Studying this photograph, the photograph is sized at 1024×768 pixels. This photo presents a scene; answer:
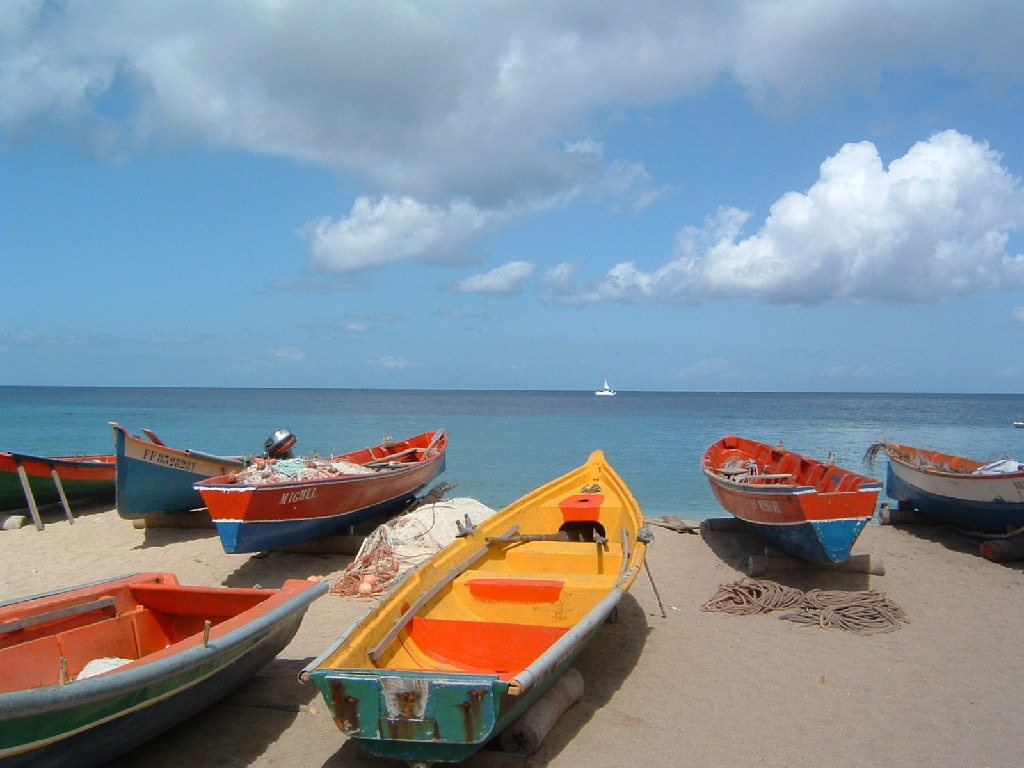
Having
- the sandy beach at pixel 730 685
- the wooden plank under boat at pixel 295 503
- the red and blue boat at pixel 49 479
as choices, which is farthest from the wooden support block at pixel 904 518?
the red and blue boat at pixel 49 479

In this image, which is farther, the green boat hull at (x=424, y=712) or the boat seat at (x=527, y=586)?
the boat seat at (x=527, y=586)

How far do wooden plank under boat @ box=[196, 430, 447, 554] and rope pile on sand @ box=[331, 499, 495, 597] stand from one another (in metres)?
0.62

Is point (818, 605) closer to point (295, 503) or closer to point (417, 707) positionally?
point (417, 707)

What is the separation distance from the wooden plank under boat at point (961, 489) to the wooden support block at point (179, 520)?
35.1 ft

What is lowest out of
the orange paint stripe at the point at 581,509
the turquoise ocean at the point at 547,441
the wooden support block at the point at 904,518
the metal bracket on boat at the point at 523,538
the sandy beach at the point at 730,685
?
the turquoise ocean at the point at 547,441

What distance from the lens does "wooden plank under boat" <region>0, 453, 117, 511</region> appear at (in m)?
11.7

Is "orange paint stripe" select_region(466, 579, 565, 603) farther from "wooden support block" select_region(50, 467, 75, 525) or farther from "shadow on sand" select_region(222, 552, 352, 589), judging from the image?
"wooden support block" select_region(50, 467, 75, 525)

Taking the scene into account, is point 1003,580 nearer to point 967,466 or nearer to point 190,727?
point 967,466

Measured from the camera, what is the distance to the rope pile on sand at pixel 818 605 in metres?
6.68

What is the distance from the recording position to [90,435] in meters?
36.0

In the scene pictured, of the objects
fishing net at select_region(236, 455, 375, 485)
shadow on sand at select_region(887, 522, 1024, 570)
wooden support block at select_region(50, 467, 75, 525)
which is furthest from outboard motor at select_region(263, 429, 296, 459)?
shadow on sand at select_region(887, 522, 1024, 570)

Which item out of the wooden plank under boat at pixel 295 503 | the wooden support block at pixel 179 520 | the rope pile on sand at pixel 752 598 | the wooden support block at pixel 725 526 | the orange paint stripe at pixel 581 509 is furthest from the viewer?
the wooden support block at pixel 179 520

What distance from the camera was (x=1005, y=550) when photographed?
28.7 feet

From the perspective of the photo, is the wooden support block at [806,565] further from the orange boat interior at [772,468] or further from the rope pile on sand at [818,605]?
the orange boat interior at [772,468]
